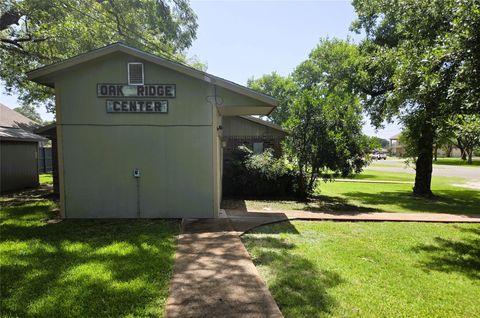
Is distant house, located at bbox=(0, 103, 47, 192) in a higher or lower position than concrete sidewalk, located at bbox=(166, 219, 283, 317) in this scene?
higher

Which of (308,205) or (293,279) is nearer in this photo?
(293,279)

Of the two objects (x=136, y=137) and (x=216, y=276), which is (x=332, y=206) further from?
(x=216, y=276)

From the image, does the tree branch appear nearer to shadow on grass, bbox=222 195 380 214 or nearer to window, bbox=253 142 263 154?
window, bbox=253 142 263 154

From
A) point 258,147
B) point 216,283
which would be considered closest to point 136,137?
point 216,283

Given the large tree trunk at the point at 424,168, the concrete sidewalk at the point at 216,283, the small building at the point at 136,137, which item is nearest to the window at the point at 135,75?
the small building at the point at 136,137

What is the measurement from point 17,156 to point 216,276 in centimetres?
1415

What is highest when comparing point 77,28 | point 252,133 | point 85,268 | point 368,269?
point 77,28

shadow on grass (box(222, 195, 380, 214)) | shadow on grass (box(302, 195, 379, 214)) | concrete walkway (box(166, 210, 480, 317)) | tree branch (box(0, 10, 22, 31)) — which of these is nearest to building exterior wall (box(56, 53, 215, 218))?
concrete walkway (box(166, 210, 480, 317))

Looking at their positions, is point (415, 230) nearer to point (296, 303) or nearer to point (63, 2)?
point (296, 303)

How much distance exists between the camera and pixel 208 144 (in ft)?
25.6

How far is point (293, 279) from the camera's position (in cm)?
419

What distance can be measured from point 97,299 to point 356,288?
3228mm

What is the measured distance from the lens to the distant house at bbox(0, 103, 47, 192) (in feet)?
A: 43.9

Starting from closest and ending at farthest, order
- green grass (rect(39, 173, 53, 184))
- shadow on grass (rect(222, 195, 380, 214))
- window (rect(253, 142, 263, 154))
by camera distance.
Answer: shadow on grass (rect(222, 195, 380, 214)), window (rect(253, 142, 263, 154)), green grass (rect(39, 173, 53, 184))
